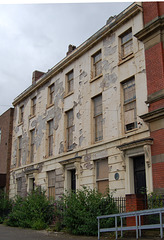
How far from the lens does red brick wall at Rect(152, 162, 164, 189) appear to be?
39.2 ft

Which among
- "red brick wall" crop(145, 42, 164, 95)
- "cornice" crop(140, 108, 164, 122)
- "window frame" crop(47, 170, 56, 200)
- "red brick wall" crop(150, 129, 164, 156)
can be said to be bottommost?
"window frame" crop(47, 170, 56, 200)

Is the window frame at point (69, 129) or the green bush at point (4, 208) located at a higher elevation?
the window frame at point (69, 129)

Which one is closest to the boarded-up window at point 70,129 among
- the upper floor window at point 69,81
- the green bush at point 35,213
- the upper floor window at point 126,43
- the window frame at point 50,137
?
the upper floor window at point 69,81

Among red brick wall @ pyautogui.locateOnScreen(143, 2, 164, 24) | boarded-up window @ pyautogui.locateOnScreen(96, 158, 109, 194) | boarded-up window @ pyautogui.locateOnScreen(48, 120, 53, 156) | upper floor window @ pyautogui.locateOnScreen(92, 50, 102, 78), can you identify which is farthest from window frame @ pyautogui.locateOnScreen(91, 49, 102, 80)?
boarded-up window @ pyautogui.locateOnScreen(48, 120, 53, 156)

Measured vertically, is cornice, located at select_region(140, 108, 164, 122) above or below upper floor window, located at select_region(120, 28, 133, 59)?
below

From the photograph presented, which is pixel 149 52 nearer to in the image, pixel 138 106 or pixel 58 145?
pixel 138 106

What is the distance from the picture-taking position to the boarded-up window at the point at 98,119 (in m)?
16.5

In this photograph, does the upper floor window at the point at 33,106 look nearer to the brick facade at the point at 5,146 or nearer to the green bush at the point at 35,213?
the brick facade at the point at 5,146

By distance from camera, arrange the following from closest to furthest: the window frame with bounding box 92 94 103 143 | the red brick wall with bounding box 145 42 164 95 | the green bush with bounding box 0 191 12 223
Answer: the red brick wall with bounding box 145 42 164 95 → the window frame with bounding box 92 94 103 143 → the green bush with bounding box 0 191 12 223

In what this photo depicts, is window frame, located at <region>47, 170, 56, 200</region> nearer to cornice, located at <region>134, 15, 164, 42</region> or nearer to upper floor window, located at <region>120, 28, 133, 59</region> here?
upper floor window, located at <region>120, 28, 133, 59</region>

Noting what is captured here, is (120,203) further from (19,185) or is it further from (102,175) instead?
(19,185)

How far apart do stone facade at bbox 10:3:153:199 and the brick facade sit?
2561 millimetres

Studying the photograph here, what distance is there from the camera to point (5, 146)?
2744 centimetres

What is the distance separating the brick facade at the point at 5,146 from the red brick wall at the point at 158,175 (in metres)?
17.0
